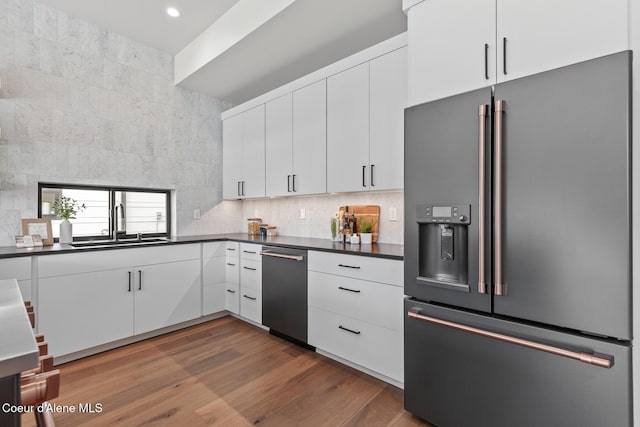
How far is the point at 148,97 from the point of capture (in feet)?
10.8

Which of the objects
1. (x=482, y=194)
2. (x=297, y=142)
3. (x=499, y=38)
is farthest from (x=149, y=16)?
(x=482, y=194)

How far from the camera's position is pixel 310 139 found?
2.87m

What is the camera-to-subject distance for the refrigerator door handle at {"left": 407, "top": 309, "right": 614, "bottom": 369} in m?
1.17

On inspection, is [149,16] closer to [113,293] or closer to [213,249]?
[213,249]

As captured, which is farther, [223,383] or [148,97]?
[148,97]

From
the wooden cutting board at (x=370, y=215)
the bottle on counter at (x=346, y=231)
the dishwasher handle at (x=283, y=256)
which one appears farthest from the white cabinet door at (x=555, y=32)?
the dishwasher handle at (x=283, y=256)

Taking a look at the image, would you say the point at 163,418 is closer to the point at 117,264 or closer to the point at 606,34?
the point at 117,264

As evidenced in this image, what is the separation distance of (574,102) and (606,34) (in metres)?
0.27

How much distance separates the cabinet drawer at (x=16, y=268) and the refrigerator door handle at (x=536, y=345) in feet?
8.50

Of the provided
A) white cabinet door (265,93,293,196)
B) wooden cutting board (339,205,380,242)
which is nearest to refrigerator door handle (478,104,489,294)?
wooden cutting board (339,205,380,242)

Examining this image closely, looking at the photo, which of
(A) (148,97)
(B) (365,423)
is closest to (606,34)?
(B) (365,423)

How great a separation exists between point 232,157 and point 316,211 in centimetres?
133

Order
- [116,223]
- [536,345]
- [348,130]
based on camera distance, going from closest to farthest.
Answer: [536,345], [348,130], [116,223]

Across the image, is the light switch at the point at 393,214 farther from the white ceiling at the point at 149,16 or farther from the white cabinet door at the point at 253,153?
the white ceiling at the point at 149,16
